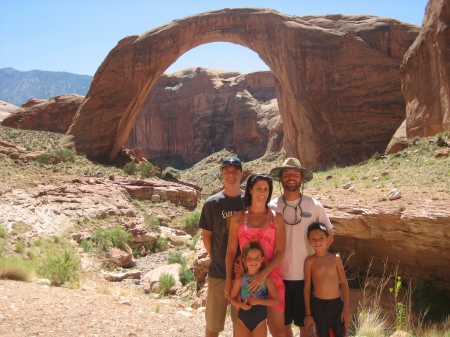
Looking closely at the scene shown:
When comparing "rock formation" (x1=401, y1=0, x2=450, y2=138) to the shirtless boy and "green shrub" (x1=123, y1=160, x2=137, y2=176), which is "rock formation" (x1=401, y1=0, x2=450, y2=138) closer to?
the shirtless boy

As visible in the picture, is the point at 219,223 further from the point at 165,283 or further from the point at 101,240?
the point at 101,240

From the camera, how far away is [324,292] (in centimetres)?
302

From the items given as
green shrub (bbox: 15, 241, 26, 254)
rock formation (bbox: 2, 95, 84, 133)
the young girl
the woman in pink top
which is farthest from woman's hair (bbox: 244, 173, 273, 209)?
rock formation (bbox: 2, 95, 84, 133)

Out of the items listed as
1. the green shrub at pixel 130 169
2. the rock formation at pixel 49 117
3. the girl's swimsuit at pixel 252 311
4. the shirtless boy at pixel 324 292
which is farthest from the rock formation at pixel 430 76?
the rock formation at pixel 49 117

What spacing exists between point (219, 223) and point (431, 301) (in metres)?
3.97

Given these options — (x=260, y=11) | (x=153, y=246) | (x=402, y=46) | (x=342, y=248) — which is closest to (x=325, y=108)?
(x=402, y=46)

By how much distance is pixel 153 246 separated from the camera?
11.9m

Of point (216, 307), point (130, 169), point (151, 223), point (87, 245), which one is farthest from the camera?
point (130, 169)

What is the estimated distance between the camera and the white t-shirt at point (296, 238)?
308cm

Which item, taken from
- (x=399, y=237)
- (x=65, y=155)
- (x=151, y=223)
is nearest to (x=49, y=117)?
(x=65, y=155)

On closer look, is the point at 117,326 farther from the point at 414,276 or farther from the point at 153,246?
the point at 153,246

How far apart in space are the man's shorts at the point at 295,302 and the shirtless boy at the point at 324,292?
76mm

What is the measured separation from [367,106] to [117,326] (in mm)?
15722

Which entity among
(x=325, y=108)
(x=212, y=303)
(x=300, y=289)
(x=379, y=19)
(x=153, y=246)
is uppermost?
(x=379, y=19)
